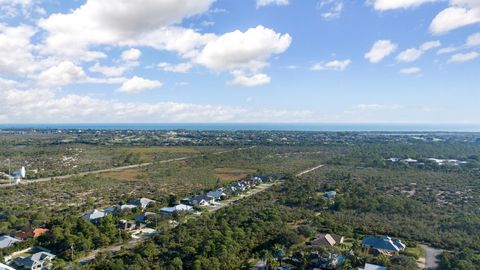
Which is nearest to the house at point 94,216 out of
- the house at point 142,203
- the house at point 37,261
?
the house at point 142,203

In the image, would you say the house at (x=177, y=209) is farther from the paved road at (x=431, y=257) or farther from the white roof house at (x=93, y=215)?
the paved road at (x=431, y=257)

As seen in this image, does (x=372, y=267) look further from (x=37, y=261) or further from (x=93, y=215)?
(x=93, y=215)

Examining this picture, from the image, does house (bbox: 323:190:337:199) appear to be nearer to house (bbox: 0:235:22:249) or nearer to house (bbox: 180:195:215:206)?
house (bbox: 180:195:215:206)

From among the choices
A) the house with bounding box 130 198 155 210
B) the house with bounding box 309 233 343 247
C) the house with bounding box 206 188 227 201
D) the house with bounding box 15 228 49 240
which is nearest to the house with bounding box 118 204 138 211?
the house with bounding box 130 198 155 210

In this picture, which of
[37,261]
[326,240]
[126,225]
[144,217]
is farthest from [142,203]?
[326,240]

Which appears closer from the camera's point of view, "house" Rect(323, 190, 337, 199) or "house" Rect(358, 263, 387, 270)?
"house" Rect(358, 263, 387, 270)

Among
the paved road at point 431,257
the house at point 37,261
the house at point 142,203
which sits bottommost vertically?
the paved road at point 431,257
